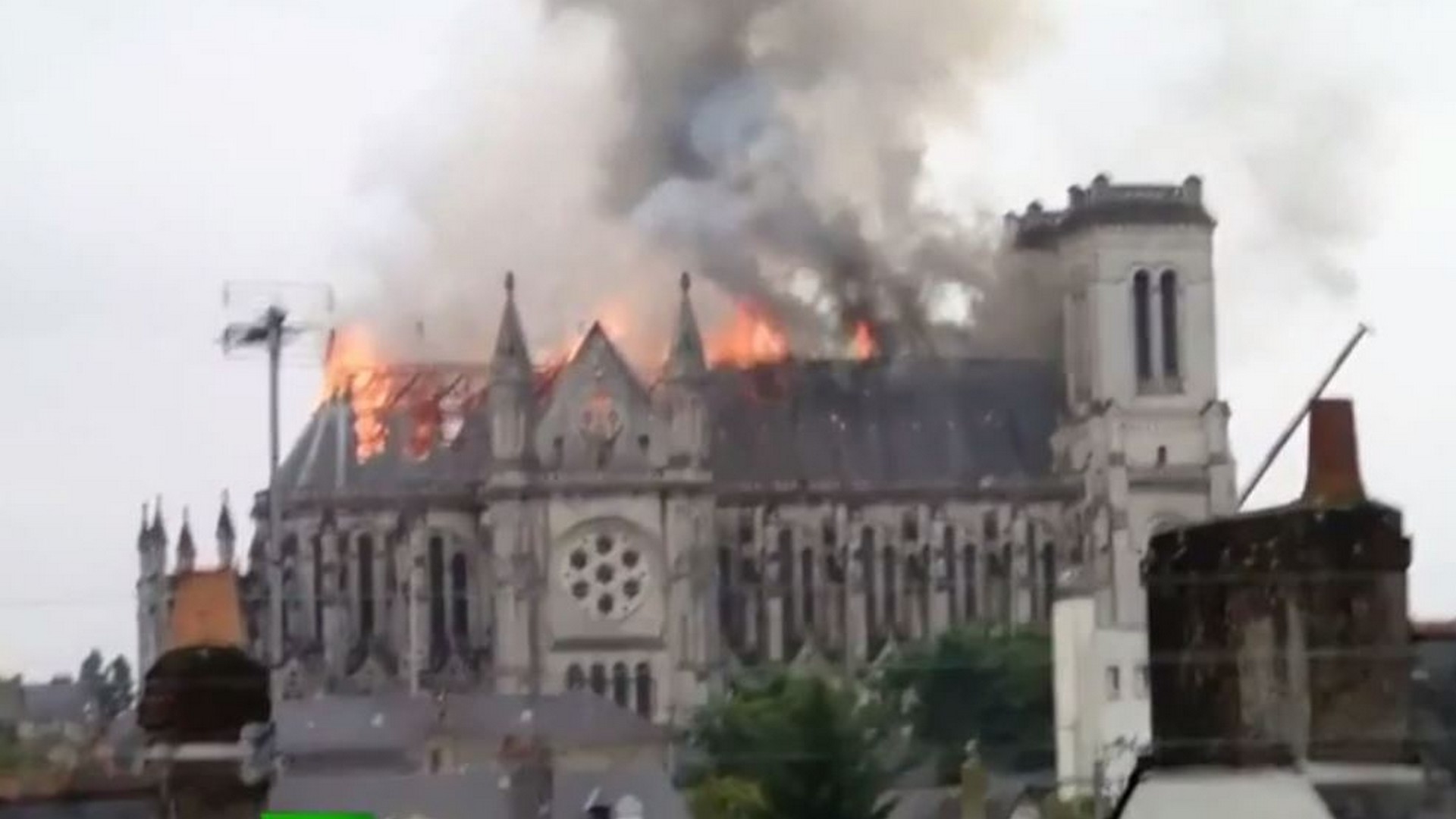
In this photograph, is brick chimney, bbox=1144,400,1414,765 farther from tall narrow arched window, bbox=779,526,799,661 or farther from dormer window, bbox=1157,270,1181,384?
dormer window, bbox=1157,270,1181,384

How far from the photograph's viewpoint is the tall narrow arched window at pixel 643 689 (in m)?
73.2

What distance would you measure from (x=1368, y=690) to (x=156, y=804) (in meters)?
2.88

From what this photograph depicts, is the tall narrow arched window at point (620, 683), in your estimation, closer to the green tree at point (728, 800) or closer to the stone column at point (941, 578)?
the stone column at point (941, 578)

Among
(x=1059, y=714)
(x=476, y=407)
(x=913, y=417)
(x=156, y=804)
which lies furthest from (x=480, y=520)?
(x=156, y=804)

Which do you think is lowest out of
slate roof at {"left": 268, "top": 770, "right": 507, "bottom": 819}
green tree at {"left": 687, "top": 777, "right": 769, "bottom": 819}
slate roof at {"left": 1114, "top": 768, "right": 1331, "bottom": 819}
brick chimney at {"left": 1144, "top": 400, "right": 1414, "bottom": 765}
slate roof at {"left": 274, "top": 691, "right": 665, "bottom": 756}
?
green tree at {"left": 687, "top": 777, "right": 769, "bottom": 819}

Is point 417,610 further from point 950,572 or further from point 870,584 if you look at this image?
point 950,572

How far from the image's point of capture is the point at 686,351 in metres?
77.7

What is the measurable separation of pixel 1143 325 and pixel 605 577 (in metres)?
12.1

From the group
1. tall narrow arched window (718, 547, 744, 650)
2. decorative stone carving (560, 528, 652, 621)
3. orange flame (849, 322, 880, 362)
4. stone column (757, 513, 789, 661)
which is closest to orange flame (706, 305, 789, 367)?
orange flame (849, 322, 880, 362)

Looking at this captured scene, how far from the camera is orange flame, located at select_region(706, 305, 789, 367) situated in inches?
3243

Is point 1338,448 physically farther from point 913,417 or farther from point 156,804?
point 913,417

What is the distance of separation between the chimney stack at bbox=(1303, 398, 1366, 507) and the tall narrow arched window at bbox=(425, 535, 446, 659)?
6708cm

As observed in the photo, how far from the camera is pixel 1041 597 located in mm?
79062

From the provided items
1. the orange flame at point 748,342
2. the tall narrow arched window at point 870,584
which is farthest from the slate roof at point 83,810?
the orange flame at point 748,342
